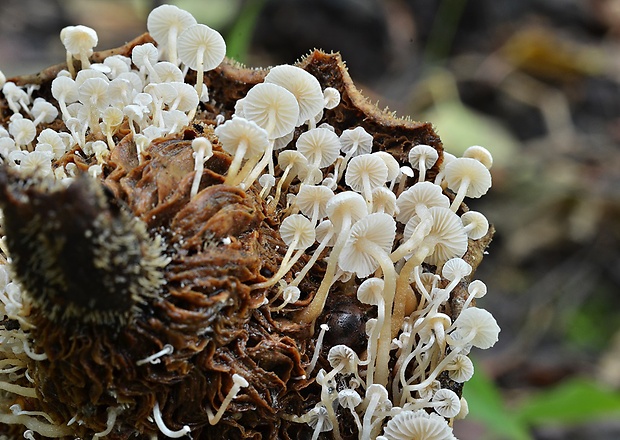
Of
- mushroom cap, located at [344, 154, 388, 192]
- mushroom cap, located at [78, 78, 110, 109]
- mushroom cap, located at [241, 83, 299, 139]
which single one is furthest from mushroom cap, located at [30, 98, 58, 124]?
mushroom cap, located at [344, 154, 388, 192]

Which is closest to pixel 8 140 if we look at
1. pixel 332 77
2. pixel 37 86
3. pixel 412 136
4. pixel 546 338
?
pixel 37 86

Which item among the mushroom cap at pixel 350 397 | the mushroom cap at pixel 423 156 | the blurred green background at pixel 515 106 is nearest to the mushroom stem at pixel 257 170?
the mushroom cap at pixel 423 156

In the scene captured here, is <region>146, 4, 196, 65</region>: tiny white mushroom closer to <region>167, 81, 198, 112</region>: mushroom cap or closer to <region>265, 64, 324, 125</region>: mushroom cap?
<region>167, 81, 198, 112</region>: mushroom cap

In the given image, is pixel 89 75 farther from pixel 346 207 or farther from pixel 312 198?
pixel 346 207

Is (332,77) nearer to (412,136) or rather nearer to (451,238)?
(412,136)

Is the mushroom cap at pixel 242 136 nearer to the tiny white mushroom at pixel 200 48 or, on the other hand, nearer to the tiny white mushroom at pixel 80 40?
the tiny white mushroom at pixel 200 48
